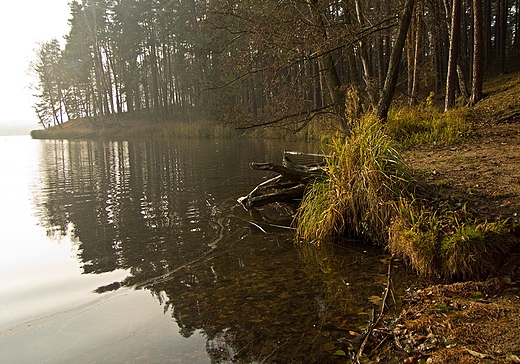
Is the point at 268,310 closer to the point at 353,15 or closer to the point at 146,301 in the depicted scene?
the point at 146,301

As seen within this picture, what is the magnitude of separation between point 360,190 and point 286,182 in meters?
2.14

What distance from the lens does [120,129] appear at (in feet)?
155

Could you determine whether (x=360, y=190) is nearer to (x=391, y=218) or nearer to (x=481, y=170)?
(x=391, y=218)

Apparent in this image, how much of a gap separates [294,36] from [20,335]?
7777 mm

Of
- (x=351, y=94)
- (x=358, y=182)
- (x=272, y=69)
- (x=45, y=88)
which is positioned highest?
(x=45, y=88)

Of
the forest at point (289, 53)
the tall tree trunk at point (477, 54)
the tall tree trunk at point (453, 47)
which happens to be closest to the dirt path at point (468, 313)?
the forest at point (289, 53)

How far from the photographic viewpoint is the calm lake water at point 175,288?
3141 millimetres

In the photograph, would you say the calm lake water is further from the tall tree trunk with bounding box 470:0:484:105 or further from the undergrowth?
the tall tree trunk with bounding box 470:0:484:105

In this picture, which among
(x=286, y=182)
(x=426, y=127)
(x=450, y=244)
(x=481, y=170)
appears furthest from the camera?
(x=426, y=127)

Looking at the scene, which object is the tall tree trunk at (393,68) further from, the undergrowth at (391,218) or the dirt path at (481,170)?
the undergrowth at (391,218)

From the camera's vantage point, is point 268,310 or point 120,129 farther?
point 120,129

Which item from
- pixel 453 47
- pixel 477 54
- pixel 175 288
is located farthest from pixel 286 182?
pixel 477 54

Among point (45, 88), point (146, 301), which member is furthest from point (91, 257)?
point (45, 88)

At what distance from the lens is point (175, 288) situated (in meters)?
4.28
